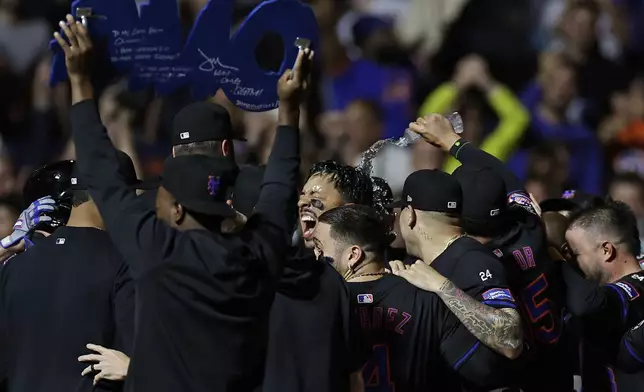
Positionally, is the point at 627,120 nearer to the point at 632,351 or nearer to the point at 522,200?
the point at 522,200

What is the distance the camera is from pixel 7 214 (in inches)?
320

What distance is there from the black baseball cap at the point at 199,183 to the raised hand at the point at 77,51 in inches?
18.9

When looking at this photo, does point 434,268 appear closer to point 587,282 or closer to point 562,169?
point 587,282

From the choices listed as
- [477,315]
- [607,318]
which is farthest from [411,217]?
[607,318]

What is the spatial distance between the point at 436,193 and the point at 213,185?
162 centimetres

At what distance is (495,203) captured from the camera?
20.5 ft

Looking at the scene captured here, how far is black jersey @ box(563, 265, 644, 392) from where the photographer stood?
6.50 m

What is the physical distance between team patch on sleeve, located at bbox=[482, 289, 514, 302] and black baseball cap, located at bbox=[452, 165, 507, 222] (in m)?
0.56

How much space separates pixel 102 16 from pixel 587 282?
→ 292 cm

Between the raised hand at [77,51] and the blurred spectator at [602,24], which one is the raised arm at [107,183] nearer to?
the raised hand at [77,51]

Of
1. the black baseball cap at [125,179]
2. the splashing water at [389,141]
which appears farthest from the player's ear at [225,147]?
the splashing water at [389,141]

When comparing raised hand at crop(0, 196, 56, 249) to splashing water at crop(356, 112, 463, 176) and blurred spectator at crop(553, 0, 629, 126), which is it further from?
blurred spectator at crop(553, 0, 629, 126)

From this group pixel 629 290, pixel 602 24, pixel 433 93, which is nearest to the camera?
pixel 629 290

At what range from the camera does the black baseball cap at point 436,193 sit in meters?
6.01
